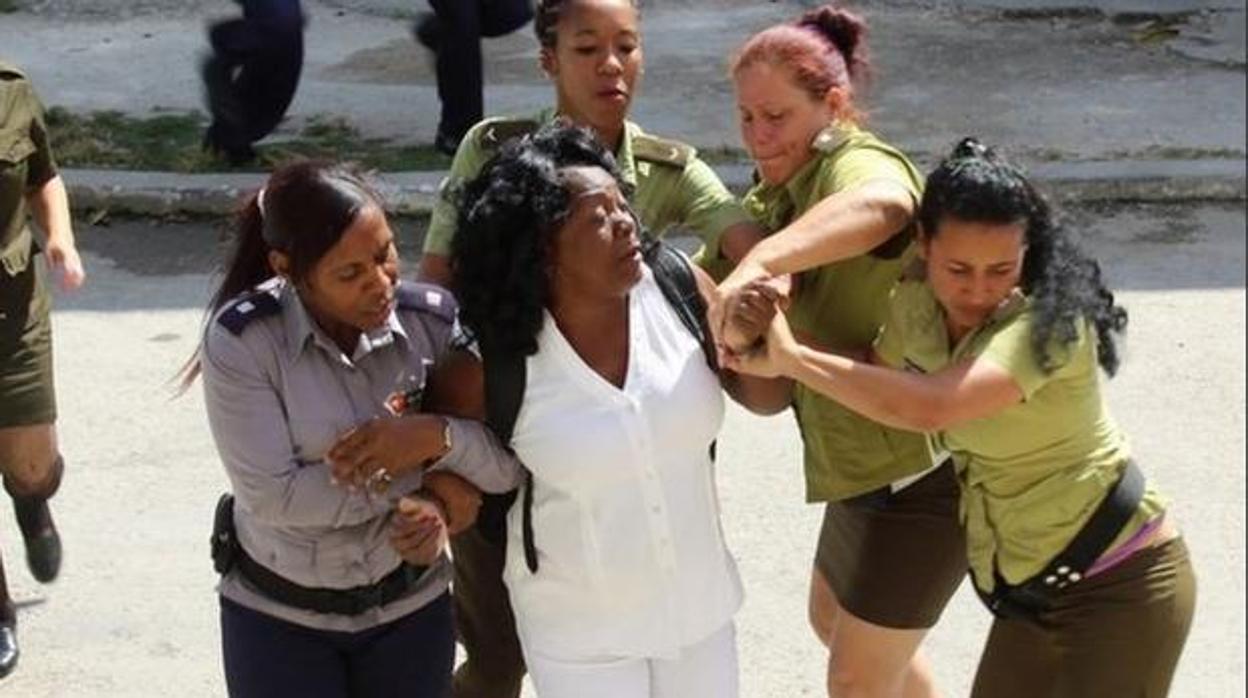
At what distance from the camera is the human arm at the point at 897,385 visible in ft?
10.9

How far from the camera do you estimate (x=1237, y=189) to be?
875cm

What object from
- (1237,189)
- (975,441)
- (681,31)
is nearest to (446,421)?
(975,441)

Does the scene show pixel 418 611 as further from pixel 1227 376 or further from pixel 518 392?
pixel 1227 376

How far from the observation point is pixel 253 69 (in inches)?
352

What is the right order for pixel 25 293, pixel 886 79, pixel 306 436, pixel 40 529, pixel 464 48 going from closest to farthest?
pixel 306 436
pixel 25 293
pixel 40 529
pixel 464 48
pixel 886 79

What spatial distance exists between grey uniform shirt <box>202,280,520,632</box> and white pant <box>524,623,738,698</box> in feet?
0.96

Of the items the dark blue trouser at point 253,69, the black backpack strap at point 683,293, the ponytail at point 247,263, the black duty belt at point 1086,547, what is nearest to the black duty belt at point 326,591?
the ponytail at point 247,263

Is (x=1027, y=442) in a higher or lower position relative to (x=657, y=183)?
lower

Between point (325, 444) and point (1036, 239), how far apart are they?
3.94ft

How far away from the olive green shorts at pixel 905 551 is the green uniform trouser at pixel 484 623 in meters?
0.65

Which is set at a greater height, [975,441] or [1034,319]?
[1034,319]

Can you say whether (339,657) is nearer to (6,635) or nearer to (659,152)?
(659,152)

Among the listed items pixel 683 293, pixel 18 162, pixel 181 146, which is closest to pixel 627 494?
pixel 683 293

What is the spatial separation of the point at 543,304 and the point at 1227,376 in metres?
4.00
